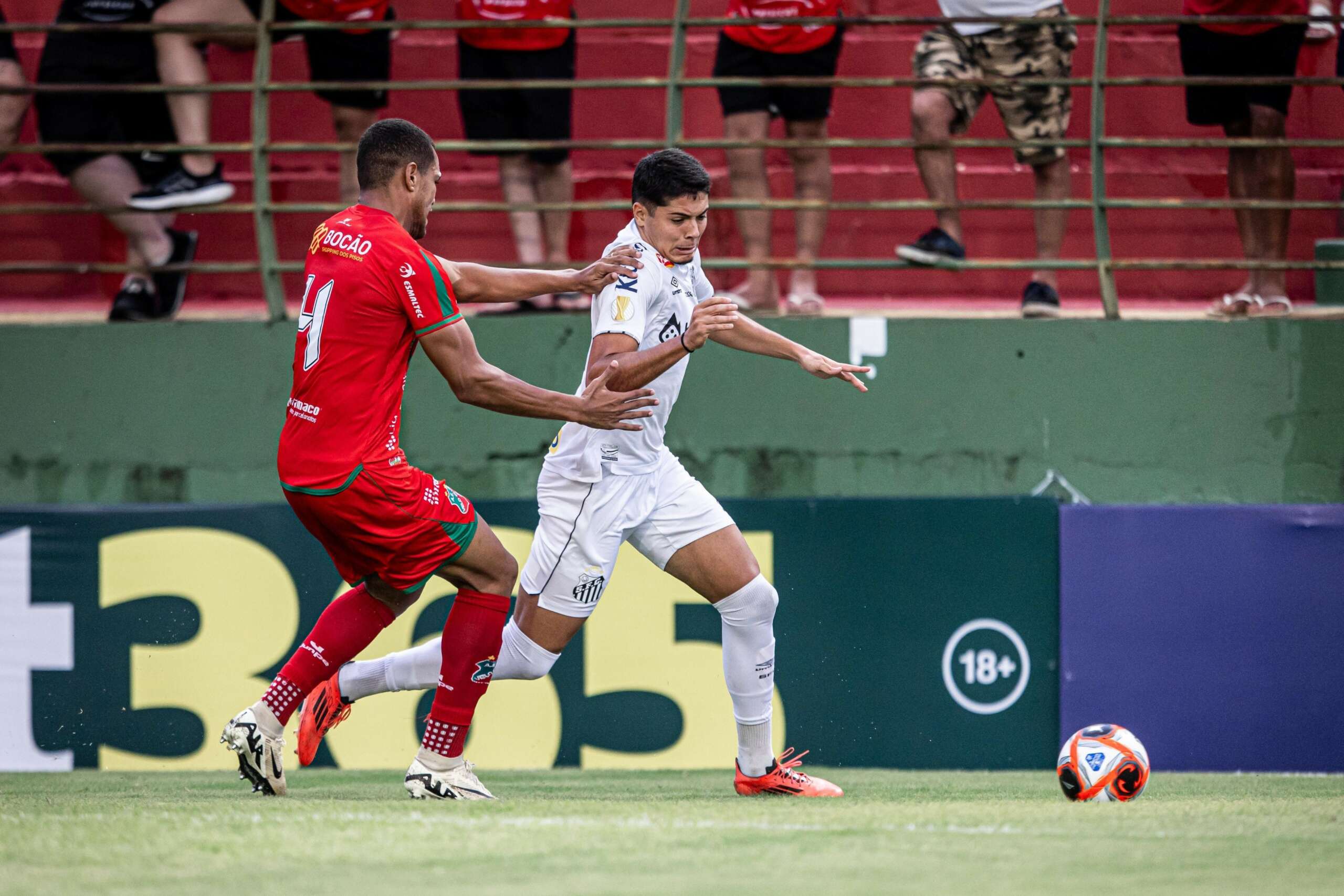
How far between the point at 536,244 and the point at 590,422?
10.8 ft

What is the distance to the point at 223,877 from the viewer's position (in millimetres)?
3766

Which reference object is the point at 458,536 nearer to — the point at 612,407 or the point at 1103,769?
the point at 612,407

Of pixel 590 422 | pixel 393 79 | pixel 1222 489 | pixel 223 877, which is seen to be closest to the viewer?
pixel 223 877

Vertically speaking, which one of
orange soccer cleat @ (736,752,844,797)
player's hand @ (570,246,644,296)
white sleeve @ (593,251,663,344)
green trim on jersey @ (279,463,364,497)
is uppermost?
player's hand @ (570,246,644,296)

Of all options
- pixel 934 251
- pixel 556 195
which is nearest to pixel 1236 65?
pixel 934 251

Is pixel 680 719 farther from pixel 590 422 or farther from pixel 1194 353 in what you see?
pixel 1194 353

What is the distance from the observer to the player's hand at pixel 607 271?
17.4ft

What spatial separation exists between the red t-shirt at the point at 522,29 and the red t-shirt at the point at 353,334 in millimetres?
3143

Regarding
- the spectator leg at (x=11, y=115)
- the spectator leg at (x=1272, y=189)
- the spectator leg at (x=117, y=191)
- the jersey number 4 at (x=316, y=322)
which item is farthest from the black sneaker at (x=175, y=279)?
the spectator leg at (x=1272, y=189)

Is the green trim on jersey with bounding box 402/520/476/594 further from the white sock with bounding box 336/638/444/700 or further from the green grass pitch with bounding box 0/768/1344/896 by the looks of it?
the green grass pitch with bounding box 0/768/1344/896

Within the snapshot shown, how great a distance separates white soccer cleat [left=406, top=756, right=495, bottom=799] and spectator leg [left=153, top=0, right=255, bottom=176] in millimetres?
3855

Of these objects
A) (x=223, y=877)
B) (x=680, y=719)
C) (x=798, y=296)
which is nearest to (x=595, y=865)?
(x=223, y=877)

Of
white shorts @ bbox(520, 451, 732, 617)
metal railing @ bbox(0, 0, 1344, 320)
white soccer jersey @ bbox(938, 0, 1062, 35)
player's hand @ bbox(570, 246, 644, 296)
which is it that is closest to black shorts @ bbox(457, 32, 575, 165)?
metal railing @ bbox(0, 0, 1344, 320)

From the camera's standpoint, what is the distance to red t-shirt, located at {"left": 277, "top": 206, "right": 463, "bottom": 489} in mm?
5043
